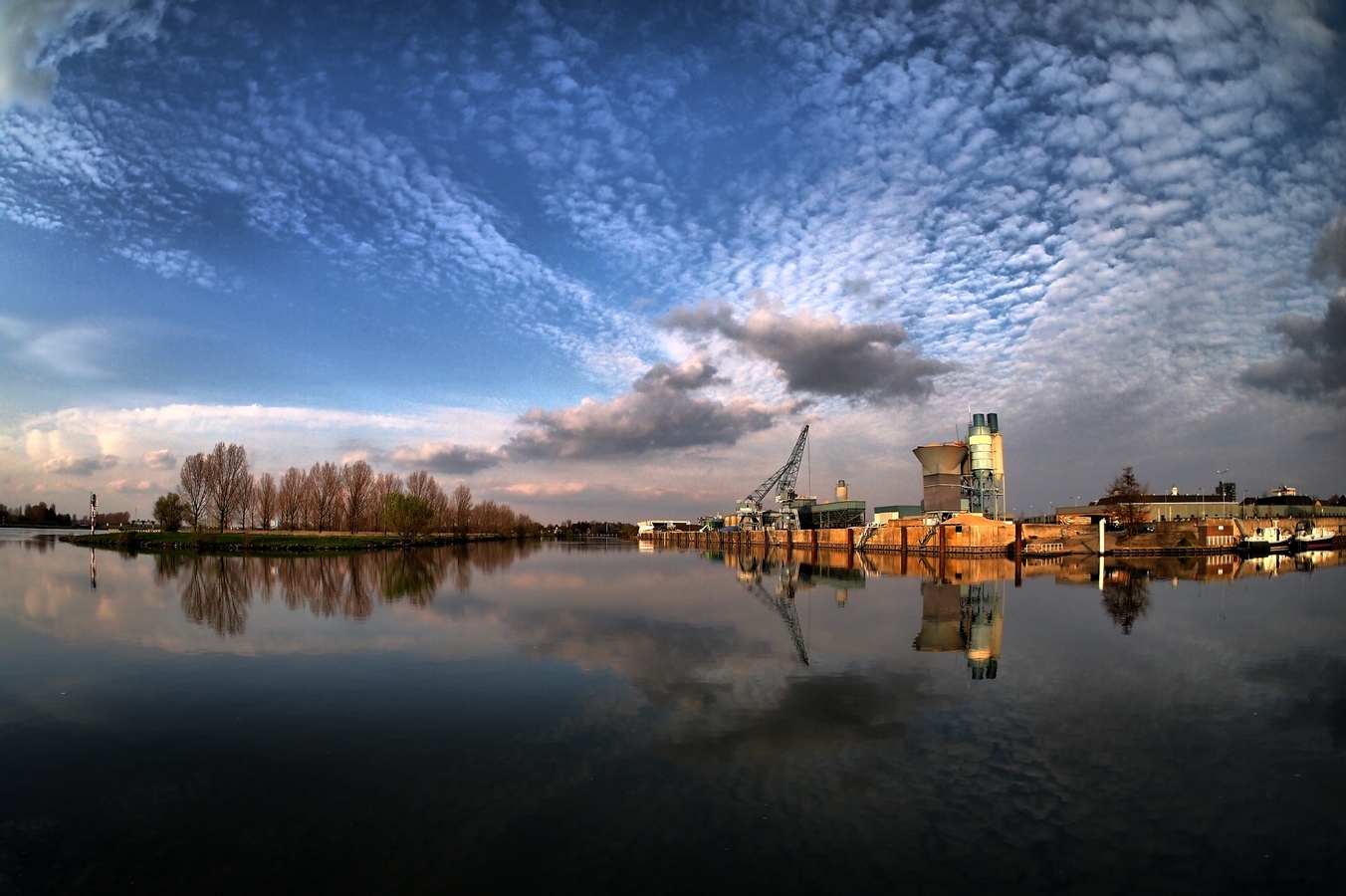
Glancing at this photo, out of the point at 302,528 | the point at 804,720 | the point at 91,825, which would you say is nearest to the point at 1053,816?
the point at 804,720

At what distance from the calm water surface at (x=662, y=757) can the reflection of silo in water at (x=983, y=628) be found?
0.20 metres

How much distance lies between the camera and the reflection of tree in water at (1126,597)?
72.2ft

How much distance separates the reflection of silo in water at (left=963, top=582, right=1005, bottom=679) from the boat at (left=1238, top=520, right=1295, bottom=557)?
51294 mm

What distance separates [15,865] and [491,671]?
7.76 m

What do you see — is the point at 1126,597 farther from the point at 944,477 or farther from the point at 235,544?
the point at 235,544

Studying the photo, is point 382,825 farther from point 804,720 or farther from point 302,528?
point 302,528

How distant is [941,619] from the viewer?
21.4m

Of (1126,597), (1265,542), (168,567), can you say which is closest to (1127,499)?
Answer: (1265,542)

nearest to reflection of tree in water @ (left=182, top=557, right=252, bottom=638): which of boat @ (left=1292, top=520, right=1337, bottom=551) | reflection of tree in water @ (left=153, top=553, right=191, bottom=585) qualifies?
reflection of tree in water @ (left=153, top=553, right=191, bottom=585)

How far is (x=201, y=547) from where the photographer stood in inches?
2339

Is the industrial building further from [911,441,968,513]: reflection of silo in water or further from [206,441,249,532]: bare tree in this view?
[206,441,249,532]: bare tree

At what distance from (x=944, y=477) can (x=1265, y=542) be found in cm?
2918

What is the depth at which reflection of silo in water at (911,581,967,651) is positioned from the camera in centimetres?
1695

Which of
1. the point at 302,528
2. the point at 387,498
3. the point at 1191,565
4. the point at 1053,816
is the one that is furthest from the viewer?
the point at 302,528
